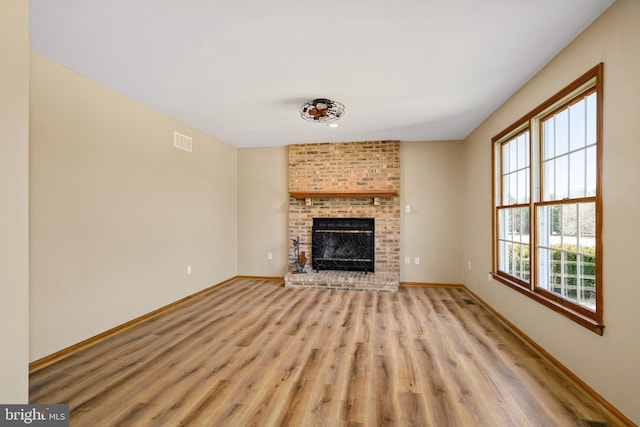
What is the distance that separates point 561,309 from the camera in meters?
2.36

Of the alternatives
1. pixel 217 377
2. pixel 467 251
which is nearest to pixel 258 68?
pixel 217 377

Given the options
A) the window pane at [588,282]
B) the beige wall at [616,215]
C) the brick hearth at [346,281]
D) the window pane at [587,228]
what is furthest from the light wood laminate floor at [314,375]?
the brick hearth at [346,281]

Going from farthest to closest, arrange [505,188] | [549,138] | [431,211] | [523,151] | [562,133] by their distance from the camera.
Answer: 1. [431,211]
2. [505,188]
3. [523,151]
4. [549,138]
5. [562,133]

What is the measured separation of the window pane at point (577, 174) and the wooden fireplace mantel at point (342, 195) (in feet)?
9.60

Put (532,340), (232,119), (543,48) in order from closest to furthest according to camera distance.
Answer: (543,48)
(532,340)
(232,119)

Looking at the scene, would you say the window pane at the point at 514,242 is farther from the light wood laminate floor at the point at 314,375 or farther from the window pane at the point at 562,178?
the light wood laminate floor at the point at 314,375

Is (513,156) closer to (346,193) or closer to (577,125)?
(577,125)

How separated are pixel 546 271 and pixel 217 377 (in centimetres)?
289

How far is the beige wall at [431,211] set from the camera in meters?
5.27

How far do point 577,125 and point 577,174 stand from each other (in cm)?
37

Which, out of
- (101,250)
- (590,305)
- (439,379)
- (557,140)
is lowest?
(439,379)

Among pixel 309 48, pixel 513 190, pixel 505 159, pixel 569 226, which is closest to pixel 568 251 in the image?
pixel 569 226

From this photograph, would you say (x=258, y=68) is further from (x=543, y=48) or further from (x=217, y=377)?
(x=217, y=377)

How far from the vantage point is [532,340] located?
2.82 metres
